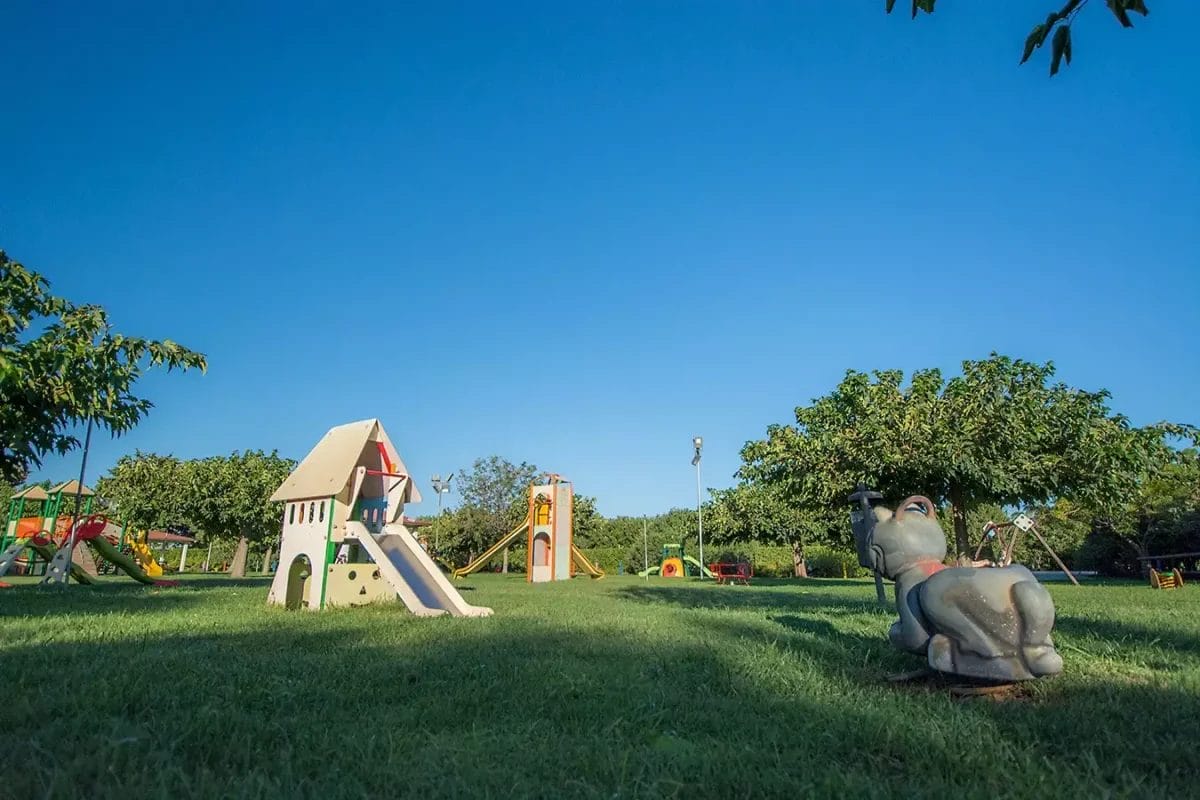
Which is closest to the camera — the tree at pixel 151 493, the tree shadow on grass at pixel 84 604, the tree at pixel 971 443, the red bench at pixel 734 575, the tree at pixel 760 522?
the tree shadow on grass at pixel 84 604

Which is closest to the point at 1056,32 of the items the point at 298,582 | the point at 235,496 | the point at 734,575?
the point at 298,582

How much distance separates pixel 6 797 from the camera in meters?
2.37

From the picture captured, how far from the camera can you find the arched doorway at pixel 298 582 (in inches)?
426

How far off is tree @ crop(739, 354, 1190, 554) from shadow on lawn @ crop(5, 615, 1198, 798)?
11.1 m

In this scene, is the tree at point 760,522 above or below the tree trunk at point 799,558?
above

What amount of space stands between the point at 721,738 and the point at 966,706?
1656 mm

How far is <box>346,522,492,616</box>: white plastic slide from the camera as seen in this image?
963cm

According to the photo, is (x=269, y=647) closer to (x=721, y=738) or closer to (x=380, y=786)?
(x=380, y=786)

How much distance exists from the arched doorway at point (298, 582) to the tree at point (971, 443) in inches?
425

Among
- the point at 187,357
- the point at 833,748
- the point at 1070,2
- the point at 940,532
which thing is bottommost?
the point at 833,748

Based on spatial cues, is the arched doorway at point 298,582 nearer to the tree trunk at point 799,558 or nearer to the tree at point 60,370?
the tree at point 60,370

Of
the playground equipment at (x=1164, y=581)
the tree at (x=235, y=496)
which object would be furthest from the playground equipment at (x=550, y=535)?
the playground equipment at (x=1164, y=581)

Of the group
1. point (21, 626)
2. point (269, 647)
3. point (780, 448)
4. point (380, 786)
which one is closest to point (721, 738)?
point (380, 786)

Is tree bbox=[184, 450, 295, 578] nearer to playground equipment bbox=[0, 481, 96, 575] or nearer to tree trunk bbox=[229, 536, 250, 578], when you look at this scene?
tree trunk bbox=[229, 536, 250, 578]
